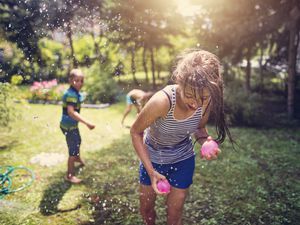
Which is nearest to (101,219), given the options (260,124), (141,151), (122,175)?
(122,175)

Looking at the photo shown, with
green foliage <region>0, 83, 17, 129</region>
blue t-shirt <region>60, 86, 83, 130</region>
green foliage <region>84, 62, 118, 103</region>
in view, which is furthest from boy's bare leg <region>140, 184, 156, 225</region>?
green foliage <region>84, 62, 118, 103</region>

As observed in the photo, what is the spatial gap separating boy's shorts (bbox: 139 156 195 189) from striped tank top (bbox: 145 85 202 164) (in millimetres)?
53

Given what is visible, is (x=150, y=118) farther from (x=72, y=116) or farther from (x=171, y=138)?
(x=72, y=116)

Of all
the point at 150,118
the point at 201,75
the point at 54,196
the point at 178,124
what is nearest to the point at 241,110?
the point at 54,196

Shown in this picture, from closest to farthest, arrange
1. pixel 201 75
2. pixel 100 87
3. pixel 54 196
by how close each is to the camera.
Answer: pixel 201 75 → pixel 54 196 → pixel 100 87

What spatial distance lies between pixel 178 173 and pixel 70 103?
9.29 ft

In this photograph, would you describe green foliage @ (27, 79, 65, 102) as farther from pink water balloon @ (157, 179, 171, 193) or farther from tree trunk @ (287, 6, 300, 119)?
pink water balloon @ (157, 179, 171, 193)

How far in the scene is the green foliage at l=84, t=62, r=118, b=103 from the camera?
1432 centimetres

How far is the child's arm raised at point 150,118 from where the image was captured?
2.83 metres

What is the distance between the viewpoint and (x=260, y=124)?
10555mm

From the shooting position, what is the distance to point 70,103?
5.41m

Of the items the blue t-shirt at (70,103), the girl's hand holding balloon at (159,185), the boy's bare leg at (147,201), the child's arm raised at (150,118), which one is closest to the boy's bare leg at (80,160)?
the blue t-shirt at (70,103)

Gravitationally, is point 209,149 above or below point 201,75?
below

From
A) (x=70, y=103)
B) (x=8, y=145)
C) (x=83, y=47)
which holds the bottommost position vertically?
(x=8, y=145)
